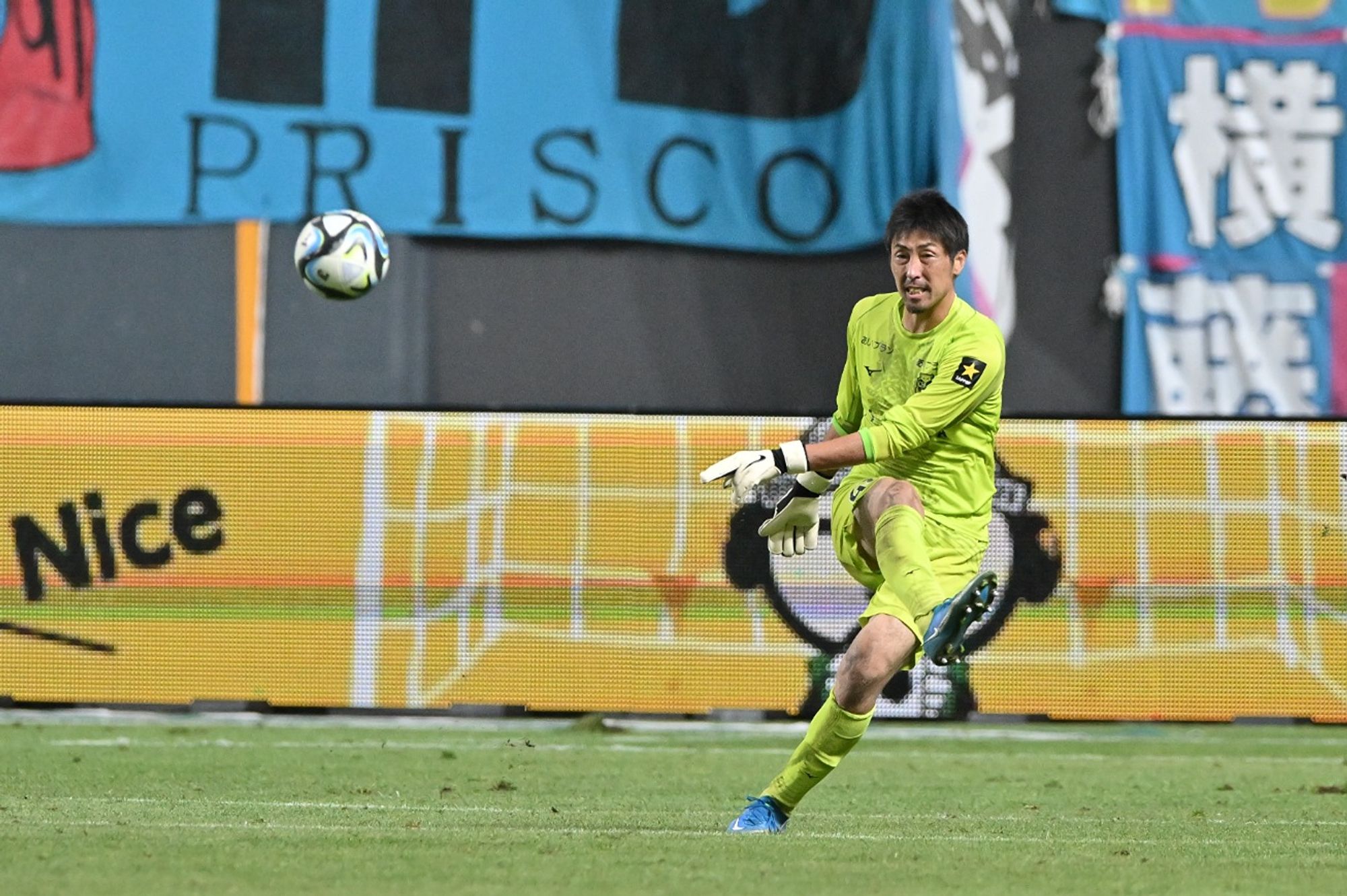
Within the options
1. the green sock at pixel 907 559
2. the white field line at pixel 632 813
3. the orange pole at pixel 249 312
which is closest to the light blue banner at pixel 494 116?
the orange pole at pixel 249 312

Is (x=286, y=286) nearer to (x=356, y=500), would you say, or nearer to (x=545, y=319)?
(x=545, y=319)

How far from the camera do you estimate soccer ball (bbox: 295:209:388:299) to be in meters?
9.34

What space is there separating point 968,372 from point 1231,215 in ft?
40.7

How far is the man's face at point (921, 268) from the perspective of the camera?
620 centimetres

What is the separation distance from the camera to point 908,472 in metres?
6.41

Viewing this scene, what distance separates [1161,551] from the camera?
400 inches

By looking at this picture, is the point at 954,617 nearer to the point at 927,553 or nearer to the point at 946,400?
the point at 927,553

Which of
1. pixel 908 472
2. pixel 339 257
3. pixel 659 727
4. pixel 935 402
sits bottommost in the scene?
pixel 659 727

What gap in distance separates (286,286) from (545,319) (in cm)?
232

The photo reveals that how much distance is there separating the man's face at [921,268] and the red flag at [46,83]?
41.6 ft

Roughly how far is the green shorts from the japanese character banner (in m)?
11.7

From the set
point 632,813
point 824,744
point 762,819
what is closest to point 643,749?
point 632,813

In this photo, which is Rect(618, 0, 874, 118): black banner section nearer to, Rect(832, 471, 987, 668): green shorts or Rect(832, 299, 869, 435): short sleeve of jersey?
Rect(832, 299, 869, 435): short sleeve of jersey

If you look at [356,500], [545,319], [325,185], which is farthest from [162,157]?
[356,500]
